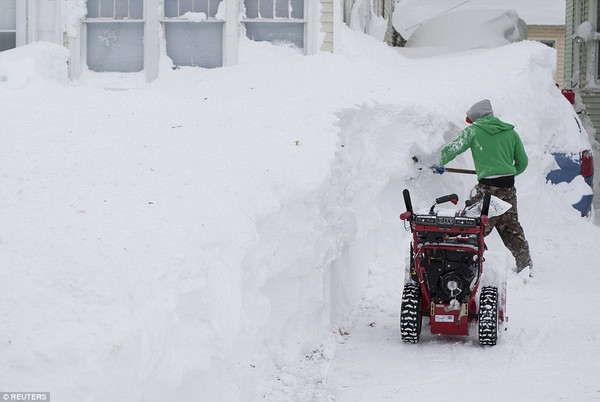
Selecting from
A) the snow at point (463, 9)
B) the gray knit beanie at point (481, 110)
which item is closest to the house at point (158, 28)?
the gray knit beanie at point (481, 110)

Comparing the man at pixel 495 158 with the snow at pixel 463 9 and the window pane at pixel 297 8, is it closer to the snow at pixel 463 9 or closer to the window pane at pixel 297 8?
the window pane at pixel 297 8

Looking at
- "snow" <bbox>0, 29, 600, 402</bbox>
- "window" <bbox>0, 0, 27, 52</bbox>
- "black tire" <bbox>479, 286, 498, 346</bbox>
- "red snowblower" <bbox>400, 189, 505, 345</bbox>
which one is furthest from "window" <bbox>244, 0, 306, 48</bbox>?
"black tire" <bbox>479, 286, 498, 346</bbox>

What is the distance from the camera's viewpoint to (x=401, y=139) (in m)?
11.3

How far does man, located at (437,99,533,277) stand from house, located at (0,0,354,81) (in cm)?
371

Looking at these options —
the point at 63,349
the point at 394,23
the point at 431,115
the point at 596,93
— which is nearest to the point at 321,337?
the point at 63,349

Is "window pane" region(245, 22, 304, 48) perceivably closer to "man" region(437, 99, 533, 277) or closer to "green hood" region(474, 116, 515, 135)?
"man" region(437, 99, 533, 277)

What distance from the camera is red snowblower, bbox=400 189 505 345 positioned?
23.5 ft

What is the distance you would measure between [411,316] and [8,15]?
7793 mm

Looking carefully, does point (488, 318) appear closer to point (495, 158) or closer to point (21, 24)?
point (495, 158)

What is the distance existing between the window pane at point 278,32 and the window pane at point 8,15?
9.86ft

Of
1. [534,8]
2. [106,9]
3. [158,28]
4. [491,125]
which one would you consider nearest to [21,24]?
[106,9]

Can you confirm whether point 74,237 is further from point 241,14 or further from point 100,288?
point 241,14

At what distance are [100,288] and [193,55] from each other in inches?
340

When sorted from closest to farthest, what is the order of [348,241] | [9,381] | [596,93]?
[9,381] < [348,241] < [596,93]
